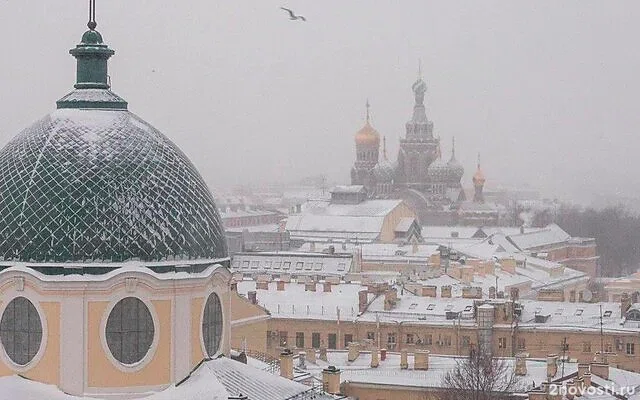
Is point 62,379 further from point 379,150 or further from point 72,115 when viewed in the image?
point 379,150

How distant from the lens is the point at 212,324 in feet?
74.7

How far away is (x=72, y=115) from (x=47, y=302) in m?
2.93

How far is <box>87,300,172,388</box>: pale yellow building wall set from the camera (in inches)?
845

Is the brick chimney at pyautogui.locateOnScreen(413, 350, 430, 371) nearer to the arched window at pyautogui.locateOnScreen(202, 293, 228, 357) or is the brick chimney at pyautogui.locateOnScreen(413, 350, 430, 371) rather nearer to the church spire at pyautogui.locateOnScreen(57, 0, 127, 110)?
the arched window at pyautogui.locateOnScreen(202, 293, 228, 357)

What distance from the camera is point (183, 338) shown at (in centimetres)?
2205

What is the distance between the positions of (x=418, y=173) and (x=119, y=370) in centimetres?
10187

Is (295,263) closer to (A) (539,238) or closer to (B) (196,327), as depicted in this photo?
(A) (539,238)

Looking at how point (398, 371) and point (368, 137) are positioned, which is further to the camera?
point (368, 137)

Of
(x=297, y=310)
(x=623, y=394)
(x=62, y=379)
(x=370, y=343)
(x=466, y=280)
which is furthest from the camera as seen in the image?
(x=466, y=280)

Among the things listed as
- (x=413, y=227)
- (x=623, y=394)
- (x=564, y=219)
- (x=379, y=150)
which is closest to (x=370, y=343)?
(x=623, y=394)

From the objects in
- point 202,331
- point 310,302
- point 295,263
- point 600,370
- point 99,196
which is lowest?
point 600,370

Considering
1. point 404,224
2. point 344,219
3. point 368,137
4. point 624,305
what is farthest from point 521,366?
point 368,137

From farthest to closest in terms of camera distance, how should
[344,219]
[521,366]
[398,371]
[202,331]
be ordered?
1. [344,219]
2. [398,371]
3. [521,366]
4. [202,331]

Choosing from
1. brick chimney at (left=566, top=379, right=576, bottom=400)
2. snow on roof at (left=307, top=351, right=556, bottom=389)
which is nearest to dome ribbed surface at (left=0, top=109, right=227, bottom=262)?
brick chimney at (left=566, top=379, right=576, bottom=400)
